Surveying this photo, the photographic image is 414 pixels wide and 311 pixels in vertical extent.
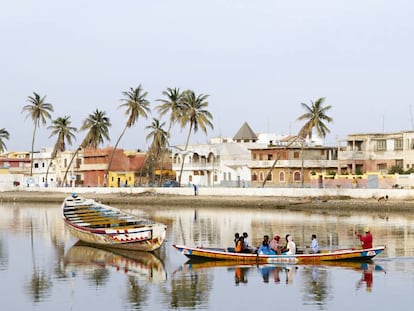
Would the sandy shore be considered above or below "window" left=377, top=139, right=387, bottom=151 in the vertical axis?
below

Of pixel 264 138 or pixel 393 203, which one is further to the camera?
pixel 264 138

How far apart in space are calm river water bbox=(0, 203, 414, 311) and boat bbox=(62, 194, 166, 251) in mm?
617

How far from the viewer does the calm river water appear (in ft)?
93.4

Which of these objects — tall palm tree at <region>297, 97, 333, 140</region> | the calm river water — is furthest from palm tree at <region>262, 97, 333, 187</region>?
the calm river water

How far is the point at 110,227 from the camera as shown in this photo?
4575 cm

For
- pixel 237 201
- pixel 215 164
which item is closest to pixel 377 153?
pixel 237 201

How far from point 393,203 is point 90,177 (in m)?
55.5

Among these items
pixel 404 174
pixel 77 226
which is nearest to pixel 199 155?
pixel 404 174

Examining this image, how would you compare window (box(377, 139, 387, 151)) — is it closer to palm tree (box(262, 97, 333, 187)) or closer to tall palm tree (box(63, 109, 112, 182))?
palm tree (box(262, 97, 333, 187))

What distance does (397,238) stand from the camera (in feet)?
155

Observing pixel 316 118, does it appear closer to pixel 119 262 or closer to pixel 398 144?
pixel 398 144

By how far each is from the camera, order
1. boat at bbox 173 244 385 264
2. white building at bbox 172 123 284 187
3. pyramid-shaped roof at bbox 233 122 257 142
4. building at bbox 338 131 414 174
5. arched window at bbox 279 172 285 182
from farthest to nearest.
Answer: pyramid-shaped roof at bbox 233 122 257 142 < white building at bbox 172 123 284 187 < arched window at bbox 279 172 285 182 < building at bbox 338 131 414 174 < boat at bbox 173 244 385 264

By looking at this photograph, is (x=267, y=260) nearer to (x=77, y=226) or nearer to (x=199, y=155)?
(x=77, y=226)

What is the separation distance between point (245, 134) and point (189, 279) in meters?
88.7
